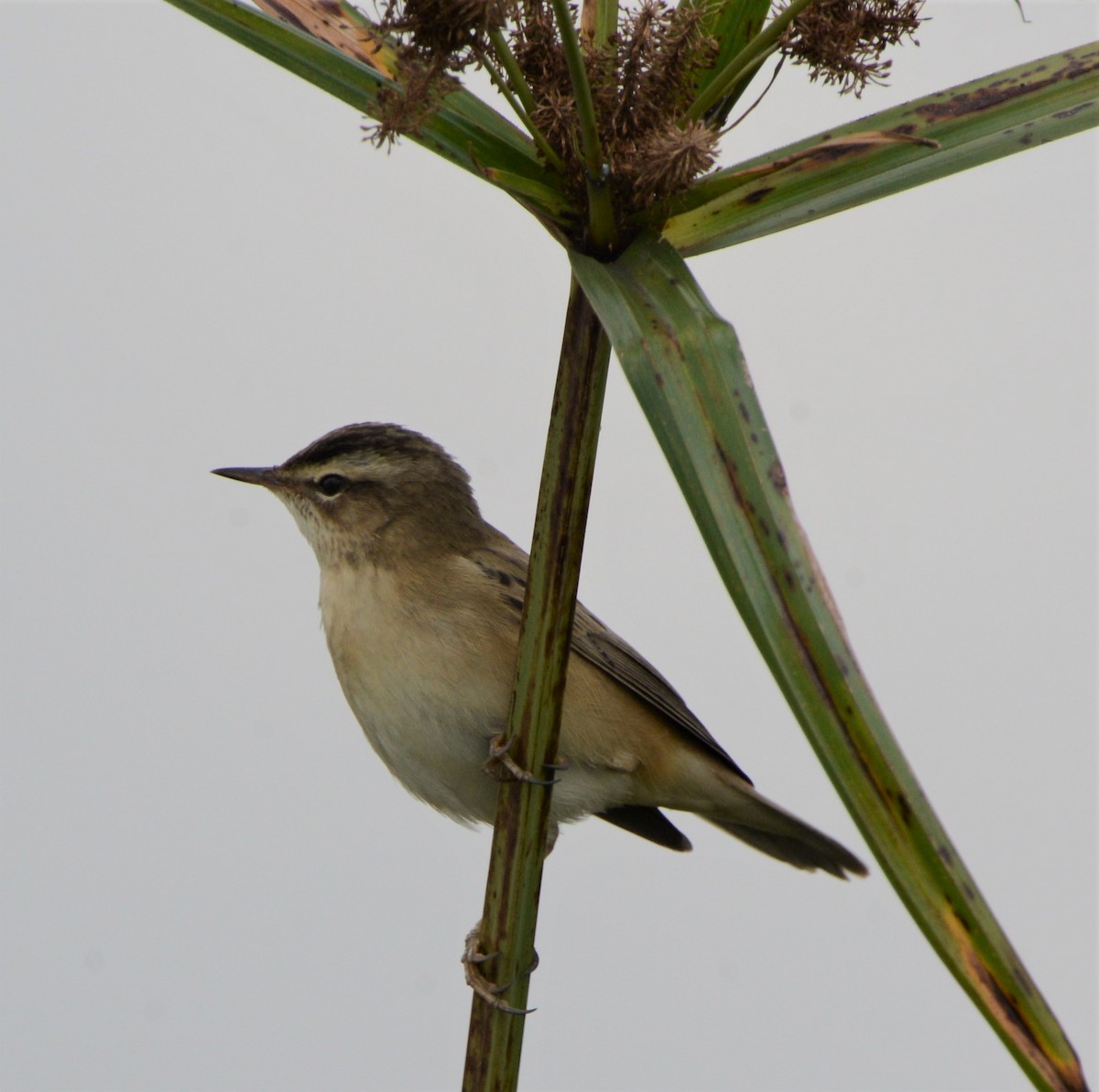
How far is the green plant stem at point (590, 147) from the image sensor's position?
1625 millimetres

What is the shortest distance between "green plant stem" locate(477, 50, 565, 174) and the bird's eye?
6.13ft

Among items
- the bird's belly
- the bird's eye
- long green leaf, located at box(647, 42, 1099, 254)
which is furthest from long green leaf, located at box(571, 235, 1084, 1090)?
the bird's eye

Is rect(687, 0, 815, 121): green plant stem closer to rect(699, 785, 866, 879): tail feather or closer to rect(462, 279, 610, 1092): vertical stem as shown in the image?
rect(462, 279, 610, 1092): vertical stem

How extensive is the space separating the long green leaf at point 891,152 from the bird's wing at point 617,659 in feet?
5.26

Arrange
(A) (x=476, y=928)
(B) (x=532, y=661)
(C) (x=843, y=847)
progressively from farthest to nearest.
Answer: (C) (x=843, y=847) → (A) (x=476, y=928) → (B) (x=532, y=661)

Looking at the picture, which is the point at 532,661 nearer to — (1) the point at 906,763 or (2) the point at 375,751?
(1) the point at 906,763

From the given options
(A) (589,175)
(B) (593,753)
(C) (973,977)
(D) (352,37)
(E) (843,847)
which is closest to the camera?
(C) (973,977)

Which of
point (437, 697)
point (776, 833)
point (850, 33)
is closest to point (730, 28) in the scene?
point (850, 33)

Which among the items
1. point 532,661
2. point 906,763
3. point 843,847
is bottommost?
point 906,763

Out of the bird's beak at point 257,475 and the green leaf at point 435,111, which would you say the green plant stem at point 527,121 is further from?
the bird's beak at point 257,475

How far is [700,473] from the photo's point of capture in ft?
5.39

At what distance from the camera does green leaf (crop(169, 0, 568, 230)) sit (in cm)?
188

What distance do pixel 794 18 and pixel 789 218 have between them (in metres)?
0.27

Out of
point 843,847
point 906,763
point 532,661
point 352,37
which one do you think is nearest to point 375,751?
point 843,847
